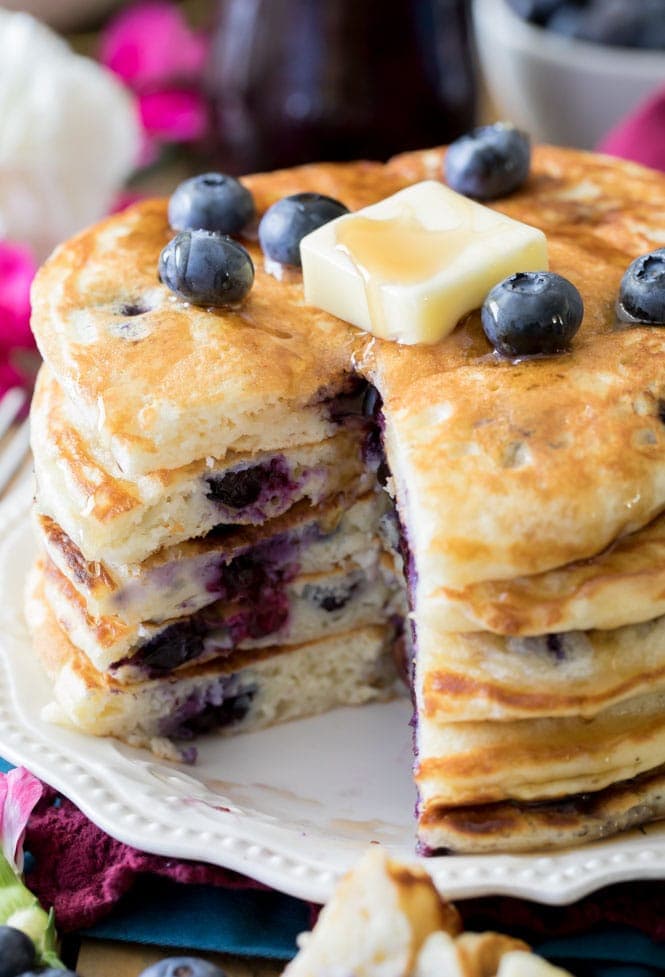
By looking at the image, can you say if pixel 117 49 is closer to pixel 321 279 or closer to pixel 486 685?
pixel 321 279

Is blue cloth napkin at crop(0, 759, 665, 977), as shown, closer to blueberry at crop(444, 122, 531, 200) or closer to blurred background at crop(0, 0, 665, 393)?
blueberry at crop(444, 122, 531, 200)

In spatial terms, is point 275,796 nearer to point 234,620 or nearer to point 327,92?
point 234,620

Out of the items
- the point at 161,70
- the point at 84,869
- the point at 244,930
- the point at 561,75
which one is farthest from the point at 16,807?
the point at 161,70

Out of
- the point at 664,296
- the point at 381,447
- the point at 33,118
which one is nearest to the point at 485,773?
the point at 381,447

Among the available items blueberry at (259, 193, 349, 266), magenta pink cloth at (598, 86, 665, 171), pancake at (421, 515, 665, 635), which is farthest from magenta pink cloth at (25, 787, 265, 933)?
magenta pink cloth at (598, 86, 665, 171)

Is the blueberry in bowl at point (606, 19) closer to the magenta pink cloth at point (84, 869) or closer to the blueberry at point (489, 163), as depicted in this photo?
the blueberry at point (489, 163)

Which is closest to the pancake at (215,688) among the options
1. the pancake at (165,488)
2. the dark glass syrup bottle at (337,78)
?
the pancake at (165,488)

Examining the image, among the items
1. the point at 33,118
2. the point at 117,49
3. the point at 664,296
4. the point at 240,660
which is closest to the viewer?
the point at 664,296
